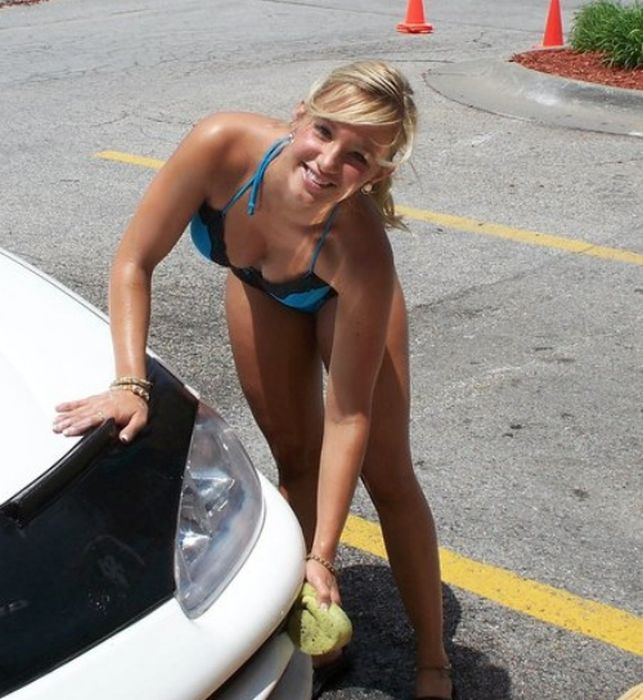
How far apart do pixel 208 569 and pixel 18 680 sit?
45 cm

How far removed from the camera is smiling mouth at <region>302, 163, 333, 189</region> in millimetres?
2689

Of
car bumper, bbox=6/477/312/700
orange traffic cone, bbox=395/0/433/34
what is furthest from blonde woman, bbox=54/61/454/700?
orange traffic cone, bbox=395/0/433/34

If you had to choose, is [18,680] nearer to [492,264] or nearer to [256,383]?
[256,383]

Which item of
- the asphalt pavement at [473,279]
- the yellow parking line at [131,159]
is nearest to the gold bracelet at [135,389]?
the asphalt pavement at [473,279]

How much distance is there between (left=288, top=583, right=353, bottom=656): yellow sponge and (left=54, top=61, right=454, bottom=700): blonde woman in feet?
0.21

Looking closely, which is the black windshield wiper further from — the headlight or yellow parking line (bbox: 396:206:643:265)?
yellow parking line (bbox: 396:206:643:265)

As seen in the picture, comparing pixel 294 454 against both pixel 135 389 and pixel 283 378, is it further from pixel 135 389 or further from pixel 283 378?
pixel 135 389

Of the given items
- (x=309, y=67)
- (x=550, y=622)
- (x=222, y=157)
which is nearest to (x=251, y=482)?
(x=222, y=157)

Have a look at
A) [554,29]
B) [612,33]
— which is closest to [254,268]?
[612,33]

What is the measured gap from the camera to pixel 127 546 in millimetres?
2264

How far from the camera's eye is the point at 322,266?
2818mm

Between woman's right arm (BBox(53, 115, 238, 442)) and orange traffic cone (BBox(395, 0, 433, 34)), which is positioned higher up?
woman's right arm (BBox(53, 115, 238, 442))

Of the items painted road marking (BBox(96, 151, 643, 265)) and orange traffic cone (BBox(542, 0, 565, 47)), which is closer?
painted road marking (BBox(96, 151, 643, 265))

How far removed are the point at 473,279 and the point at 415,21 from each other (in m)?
7.75
